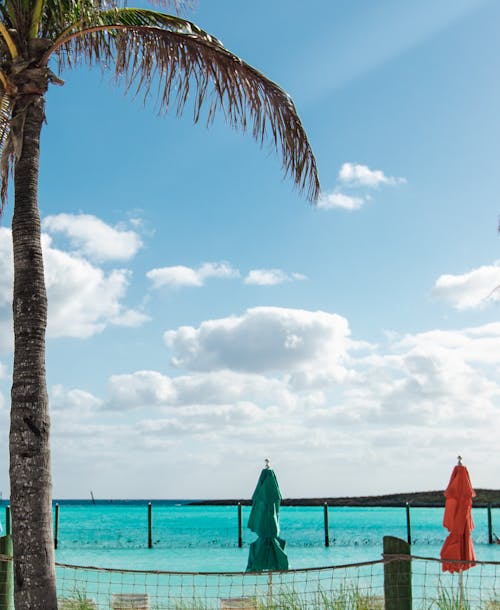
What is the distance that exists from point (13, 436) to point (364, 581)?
12332 millimetres

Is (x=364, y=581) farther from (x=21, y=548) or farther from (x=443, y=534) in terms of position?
(x=443, y=534)

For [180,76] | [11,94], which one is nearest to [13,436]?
[11,94]

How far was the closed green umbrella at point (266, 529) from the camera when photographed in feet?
39.1

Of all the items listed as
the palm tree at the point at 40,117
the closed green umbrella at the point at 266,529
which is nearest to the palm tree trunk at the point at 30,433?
the palm tree at the point at 40,117

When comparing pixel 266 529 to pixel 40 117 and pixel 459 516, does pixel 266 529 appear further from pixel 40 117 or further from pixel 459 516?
pixel 40 117

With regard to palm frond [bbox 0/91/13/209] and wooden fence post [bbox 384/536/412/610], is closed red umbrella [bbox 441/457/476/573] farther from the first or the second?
palm frond [bbox 0/91/13/209]

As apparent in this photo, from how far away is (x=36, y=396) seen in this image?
6738mm

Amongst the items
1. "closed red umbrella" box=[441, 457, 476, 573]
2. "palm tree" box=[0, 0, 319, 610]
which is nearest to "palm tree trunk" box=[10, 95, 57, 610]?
"palm tree" box=[0, 0, 319, 610]

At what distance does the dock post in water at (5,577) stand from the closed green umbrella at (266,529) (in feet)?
15.0

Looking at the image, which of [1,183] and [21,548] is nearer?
[21,548]

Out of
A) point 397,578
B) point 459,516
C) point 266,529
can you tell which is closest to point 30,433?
point 397,578

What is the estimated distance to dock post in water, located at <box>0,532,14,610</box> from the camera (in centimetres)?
790

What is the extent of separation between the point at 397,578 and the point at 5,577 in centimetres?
388

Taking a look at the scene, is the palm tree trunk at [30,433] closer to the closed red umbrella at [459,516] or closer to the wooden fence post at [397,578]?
the wooden fence post at [397,578]
